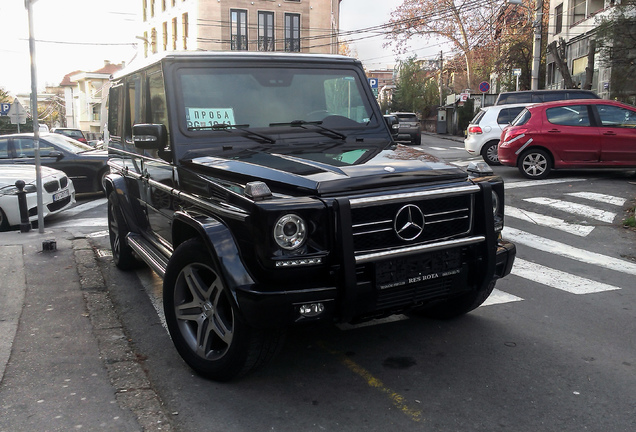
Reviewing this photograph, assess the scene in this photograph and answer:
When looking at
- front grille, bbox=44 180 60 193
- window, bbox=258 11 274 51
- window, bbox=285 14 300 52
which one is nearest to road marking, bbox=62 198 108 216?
front grille, bbox=44 180 60 193

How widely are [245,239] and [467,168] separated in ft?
5.73

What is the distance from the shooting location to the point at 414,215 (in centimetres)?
357

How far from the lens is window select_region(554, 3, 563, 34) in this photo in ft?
116

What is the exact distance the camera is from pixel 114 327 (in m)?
4.88

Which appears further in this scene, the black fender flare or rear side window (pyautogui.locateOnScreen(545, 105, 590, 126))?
rear side window (pyautogui.locateOnScreen(545, 105, 590, 126))

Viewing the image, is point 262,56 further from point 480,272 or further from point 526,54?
point 526,54

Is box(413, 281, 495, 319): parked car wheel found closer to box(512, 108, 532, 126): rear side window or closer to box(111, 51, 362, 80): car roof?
box(111, 51, 362, 80): car roof

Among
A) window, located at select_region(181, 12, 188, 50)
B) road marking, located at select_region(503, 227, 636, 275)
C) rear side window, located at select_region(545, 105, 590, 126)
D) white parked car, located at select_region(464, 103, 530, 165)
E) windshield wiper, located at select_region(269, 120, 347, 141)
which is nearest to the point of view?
windshield wiper, located at select_region(269, 120, 347, 141)

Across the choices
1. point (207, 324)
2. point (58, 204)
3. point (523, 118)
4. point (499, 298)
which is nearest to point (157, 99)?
point (207, 324)

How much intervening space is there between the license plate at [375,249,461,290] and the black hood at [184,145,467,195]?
1.50ft

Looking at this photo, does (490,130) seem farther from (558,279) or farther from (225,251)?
(225,251)

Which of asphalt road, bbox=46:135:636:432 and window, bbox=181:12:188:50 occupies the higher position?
window, bbox=181:12:188:50

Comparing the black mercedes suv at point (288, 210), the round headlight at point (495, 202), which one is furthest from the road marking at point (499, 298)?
the round headlight at point (495, 202)

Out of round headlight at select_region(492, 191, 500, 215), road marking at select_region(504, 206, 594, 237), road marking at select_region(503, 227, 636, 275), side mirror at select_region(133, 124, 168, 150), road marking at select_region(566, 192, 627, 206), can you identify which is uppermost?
side mirror at select_region(133, 124, 168, 150)
